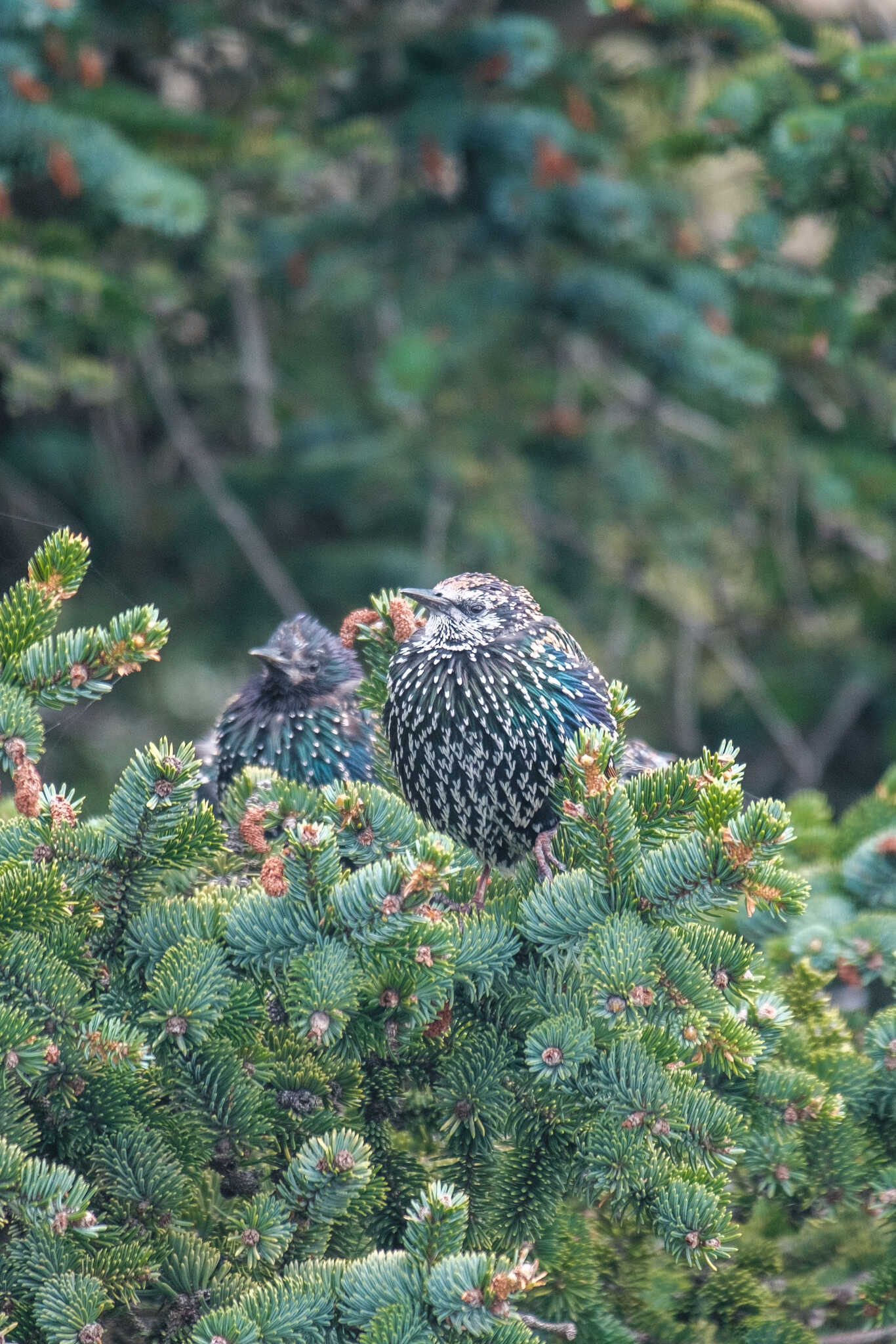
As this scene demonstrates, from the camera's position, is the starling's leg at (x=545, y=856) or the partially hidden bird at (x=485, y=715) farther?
the partially hidden bird at (x=485, y=715)

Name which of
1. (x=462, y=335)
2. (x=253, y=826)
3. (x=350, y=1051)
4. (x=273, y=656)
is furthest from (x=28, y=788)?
(x=462, y=335)

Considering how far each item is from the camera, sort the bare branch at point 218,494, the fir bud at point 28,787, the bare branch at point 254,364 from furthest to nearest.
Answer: the bare branch at point 254,364 → the bare branch at point 218,494 → the fir bud at point 28,787

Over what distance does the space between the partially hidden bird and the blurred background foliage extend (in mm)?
1445

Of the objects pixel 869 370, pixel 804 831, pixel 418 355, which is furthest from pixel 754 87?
pixel 869 370

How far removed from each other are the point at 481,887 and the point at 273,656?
3.47ft

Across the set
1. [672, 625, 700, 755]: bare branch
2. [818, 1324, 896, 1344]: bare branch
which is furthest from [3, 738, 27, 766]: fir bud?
[672, 625, 700, 755]: bare branch

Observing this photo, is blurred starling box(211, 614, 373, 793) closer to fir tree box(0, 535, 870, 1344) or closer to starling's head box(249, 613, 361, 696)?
starling's head box(249, 613, 361, 696)

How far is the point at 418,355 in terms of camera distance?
4.36 meters

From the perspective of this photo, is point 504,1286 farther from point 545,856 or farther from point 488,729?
point 488,729

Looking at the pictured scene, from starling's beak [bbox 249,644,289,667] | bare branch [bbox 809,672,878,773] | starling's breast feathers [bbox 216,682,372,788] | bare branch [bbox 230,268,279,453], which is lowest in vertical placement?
starling's breast feathers [bbox 216,682,372,788]

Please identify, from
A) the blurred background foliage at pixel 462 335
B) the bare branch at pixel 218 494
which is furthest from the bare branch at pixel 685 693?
the bare branch at pixel 218 494

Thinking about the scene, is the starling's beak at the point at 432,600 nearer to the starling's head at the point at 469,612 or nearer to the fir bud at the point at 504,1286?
the starling's head at the point at 469,612

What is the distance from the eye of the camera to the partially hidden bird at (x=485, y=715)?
232cm

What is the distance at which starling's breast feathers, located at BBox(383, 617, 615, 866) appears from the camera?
232cm
